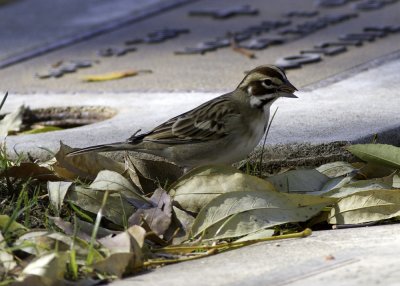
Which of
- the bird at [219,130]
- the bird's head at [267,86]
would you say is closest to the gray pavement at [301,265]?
the bird at [219,130]

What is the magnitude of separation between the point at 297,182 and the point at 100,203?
2.92ft

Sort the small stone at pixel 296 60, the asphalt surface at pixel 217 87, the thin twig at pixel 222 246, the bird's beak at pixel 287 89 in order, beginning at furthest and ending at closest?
the small stone at pixel 296 60 < the bird's beak at pixel 287 89 < the thin twig at pixel 222 246 < the asphalt surface at pixel 217 87

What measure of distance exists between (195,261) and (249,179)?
24.7 inches

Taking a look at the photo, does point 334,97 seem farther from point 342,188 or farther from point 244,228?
point 244,228

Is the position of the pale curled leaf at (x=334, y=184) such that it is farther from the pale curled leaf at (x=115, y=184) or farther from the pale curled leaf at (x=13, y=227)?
the pale curled leaf at (x=13, y=227)

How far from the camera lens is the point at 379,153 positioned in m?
Result: 4.68

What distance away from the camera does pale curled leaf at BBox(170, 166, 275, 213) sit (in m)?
4.32

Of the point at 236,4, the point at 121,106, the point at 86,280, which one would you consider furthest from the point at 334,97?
the point at 236,4

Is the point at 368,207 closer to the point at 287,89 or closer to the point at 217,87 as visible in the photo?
the point at 287,89

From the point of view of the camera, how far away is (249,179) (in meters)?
4.32

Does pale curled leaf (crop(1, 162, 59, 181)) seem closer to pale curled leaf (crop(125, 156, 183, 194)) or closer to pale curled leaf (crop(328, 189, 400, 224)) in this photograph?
pale curled leaf (crop(125, 156, 183, 194))

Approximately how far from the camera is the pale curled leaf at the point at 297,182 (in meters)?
4.57

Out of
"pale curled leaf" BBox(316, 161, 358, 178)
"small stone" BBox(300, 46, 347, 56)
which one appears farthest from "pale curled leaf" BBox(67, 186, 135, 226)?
"small stone" BBox(300, 46, 347, 56)

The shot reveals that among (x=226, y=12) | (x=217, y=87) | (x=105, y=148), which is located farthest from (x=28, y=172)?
(x=226, y=12)
